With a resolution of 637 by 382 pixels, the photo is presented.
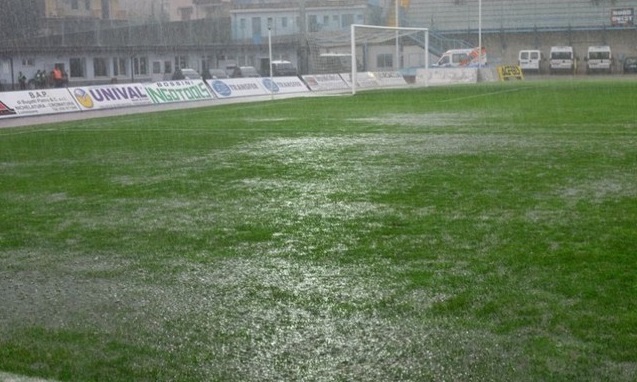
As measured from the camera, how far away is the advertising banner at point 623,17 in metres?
64.1

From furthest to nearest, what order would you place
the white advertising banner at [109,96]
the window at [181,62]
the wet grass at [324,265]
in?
the window at [181,62] → the white advertising banner at [109,96] → the wet grass at [324,265]

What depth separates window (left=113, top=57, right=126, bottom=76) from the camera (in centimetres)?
4978

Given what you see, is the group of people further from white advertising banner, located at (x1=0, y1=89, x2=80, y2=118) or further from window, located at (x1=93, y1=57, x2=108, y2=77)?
white advertising banner, located at (x1=0, y1=89, x2=80, y2=118)

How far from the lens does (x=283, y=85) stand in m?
38.8

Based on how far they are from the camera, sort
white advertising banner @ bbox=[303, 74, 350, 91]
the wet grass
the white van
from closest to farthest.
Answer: the wet grass < white advertising banner @ bbox=[303, 74, 350, 91] < the white van

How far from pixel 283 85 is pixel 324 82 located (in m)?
3.88

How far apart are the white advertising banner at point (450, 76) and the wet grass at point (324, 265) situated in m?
37.6

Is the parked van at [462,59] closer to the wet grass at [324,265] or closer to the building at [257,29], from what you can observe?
the building at [257,29]

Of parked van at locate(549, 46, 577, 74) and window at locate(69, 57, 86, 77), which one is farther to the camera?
parked van at locate(549, 46, 577, 74)

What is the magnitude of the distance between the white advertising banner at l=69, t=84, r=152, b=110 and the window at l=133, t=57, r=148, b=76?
21.8 m

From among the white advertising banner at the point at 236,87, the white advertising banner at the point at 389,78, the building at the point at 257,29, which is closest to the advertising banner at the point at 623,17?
the building at the point at 257,29

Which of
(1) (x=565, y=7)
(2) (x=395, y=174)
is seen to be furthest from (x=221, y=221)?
(1) (x=565, y=7)

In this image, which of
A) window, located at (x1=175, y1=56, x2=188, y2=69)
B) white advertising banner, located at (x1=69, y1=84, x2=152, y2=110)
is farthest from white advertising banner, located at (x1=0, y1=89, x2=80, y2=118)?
window, located at (x1=175, y1=56, x2=188, y2=69)

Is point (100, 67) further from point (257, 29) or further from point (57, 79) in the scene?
point (257, 29)
